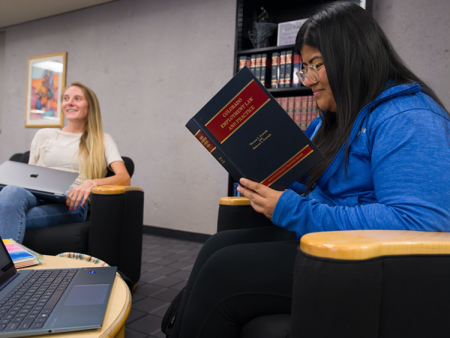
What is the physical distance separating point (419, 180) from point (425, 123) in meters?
0.13

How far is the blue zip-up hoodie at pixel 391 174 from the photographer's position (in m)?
0.66

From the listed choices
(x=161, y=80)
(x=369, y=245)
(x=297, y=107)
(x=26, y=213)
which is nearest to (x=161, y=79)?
(x=161, y=80)

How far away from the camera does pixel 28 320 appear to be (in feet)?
1.83

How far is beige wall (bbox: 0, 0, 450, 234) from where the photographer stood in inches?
124

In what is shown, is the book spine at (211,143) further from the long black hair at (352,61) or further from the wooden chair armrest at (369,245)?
the wooden chair armrest at (369,245)

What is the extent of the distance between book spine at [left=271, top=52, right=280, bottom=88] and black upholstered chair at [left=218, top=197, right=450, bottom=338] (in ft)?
7.01

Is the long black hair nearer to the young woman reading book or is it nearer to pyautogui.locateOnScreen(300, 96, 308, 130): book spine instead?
the young woman reading book

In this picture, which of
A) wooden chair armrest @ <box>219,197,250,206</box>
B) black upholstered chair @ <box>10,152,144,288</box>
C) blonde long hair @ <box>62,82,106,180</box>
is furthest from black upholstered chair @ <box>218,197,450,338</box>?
blonde long hair @ <box>62,82,106,180</box>

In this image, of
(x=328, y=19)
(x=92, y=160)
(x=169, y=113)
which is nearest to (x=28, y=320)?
(x=328, y=19)

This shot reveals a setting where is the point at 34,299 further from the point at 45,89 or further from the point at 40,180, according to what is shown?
the point at 45,89

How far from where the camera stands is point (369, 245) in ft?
1.57

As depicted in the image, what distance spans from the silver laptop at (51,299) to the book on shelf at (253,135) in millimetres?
434

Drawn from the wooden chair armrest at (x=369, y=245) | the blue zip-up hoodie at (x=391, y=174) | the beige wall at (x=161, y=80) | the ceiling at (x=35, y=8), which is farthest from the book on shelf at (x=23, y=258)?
the ceiling at (x=35, y=8)

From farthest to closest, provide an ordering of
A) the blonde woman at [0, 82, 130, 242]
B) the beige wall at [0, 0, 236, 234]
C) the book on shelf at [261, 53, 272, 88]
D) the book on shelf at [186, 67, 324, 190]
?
the beige wall at [0, 0, 236, 234]
the book on shelf at [261, 53, 272, 88]
the blonde woman at [0, 82, 130, 242]
the book on shelf at [186, 67, 324, 190]
